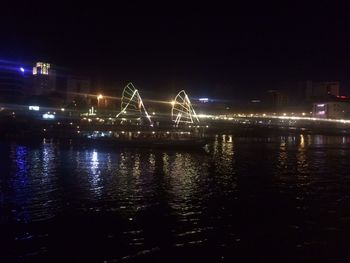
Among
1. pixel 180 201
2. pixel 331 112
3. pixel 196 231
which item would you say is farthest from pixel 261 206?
pixel 331 112

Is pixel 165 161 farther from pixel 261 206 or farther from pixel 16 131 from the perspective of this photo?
pixel 16 131

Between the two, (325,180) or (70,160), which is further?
(70,160)

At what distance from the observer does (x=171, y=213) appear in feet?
53.7

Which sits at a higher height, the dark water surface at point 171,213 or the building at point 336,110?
the building at point 336,110

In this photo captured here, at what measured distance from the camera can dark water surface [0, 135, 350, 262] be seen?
12.2 m

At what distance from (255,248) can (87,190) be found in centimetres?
991

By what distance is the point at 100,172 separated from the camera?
26859 mm

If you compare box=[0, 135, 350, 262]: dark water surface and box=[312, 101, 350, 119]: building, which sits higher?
box=[312, 101, 350, 119]: building

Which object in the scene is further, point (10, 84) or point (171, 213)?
point (10, 84)

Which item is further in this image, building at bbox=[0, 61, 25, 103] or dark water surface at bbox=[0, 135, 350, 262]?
building at bbox=[0, 61, 25, 103]

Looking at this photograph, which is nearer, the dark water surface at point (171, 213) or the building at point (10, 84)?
the dark water surface at point (171, 213)

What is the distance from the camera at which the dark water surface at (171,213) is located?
12203 mm

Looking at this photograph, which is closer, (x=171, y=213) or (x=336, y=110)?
(x=171, y=213)

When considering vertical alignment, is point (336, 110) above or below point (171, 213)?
above
